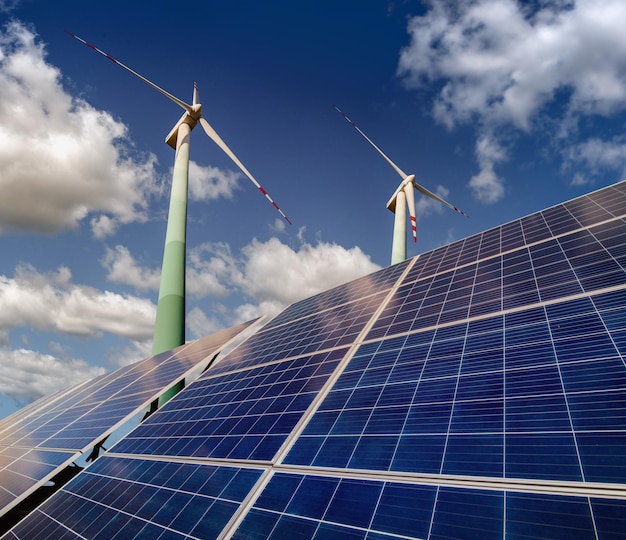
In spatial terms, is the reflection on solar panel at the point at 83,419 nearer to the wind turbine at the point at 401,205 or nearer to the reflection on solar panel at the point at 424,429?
the reflection on solar panel at the point at 424,429

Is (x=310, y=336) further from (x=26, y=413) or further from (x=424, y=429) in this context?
(x=26, y=413)

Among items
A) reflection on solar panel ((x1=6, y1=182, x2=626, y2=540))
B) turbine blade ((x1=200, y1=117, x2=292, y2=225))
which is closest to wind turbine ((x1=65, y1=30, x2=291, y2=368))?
turbine blade ((x1=200, y1=117, x2=292, y2=225))

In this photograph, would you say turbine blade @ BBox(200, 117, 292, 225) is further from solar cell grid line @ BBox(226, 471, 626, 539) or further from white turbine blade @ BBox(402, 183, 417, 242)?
solar cell grid line @ BBox(226, 471, 626, 539)

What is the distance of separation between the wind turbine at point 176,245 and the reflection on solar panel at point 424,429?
15.1 m


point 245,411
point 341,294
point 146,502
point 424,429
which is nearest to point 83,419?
point 245,411

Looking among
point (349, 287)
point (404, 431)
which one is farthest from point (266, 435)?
point (349, 287)

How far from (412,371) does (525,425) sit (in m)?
3.68

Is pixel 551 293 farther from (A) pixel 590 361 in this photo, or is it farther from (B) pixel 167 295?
(B) pixel 167 295

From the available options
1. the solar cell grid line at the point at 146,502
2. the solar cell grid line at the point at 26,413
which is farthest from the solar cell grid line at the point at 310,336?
the solar cell grid line at the point at 26,413

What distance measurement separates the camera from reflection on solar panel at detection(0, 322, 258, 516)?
14.4m

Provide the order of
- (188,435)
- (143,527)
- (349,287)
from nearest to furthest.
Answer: (143,527) → (188,435) → (349,287)

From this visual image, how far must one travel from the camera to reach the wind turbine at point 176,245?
30.8m

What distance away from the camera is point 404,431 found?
27.0ft

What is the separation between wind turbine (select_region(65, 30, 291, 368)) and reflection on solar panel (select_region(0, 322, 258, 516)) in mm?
3257
